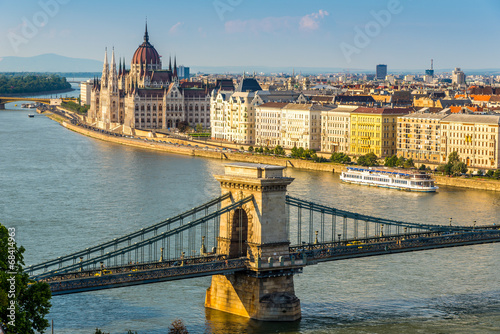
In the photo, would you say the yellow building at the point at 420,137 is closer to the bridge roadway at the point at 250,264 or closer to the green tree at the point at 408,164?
the green tree at the point at 408,164

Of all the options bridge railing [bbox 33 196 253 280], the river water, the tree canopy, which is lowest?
the river water

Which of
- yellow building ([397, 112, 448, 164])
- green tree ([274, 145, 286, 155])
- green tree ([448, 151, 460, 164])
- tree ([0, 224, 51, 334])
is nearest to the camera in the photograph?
tree ([0, 224, 51, 334])

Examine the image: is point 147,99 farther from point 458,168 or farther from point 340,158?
point 458,168

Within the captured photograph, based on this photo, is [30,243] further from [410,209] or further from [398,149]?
[398,149]

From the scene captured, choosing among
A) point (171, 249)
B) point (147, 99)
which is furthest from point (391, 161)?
point (147, 99)

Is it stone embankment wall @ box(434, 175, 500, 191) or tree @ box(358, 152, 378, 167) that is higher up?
tree @ box(358, 152, 378, 167)

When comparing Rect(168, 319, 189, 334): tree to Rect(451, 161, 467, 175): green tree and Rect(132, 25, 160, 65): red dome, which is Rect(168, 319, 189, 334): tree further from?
Rect(132, 25, 160, 65): red dome

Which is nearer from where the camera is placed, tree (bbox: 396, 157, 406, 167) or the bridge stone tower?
the bridge stone tower

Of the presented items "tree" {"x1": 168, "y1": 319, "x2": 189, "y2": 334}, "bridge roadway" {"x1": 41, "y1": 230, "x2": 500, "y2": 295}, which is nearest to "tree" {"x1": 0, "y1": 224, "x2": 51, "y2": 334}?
"bridge roadway" {"x1": 41, "y1": 230, "x2": 500, "y2": 295}
